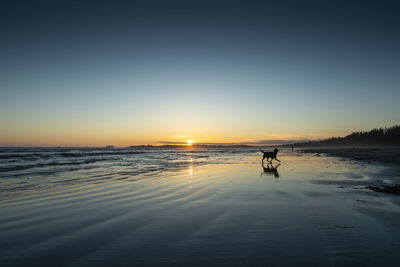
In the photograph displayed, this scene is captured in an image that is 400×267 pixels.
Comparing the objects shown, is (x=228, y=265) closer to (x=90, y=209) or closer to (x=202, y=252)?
(x=202, y=252)

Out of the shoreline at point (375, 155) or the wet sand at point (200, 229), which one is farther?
the shoreline at point (375, 155)

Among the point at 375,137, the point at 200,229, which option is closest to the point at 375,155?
the point at 200,229

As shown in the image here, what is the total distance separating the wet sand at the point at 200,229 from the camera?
9.98ft

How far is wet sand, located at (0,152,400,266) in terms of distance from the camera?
304 centimetres

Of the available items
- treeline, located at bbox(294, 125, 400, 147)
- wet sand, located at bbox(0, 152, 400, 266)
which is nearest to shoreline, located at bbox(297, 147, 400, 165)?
wet sand, located at bbox(0, 152, 400, 266)

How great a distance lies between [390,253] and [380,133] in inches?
3487

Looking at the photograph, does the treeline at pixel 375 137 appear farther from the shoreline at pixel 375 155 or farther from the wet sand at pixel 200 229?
the wet sand at pixel 200 229

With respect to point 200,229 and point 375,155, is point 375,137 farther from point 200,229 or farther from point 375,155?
point 200,229

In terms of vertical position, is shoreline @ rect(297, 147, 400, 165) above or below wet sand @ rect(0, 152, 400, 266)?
above

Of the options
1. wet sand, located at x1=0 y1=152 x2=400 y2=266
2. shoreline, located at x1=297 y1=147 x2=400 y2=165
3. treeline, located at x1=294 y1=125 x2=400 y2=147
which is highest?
treeline, located at x1=294 y1=125 x2=400 y2=147

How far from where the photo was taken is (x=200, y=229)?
13.5 feet

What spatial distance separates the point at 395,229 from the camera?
13.1 ft

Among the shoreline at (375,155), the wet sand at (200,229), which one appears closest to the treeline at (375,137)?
the shoreline at (375,155)

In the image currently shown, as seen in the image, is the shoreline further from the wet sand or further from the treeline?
the treeline
